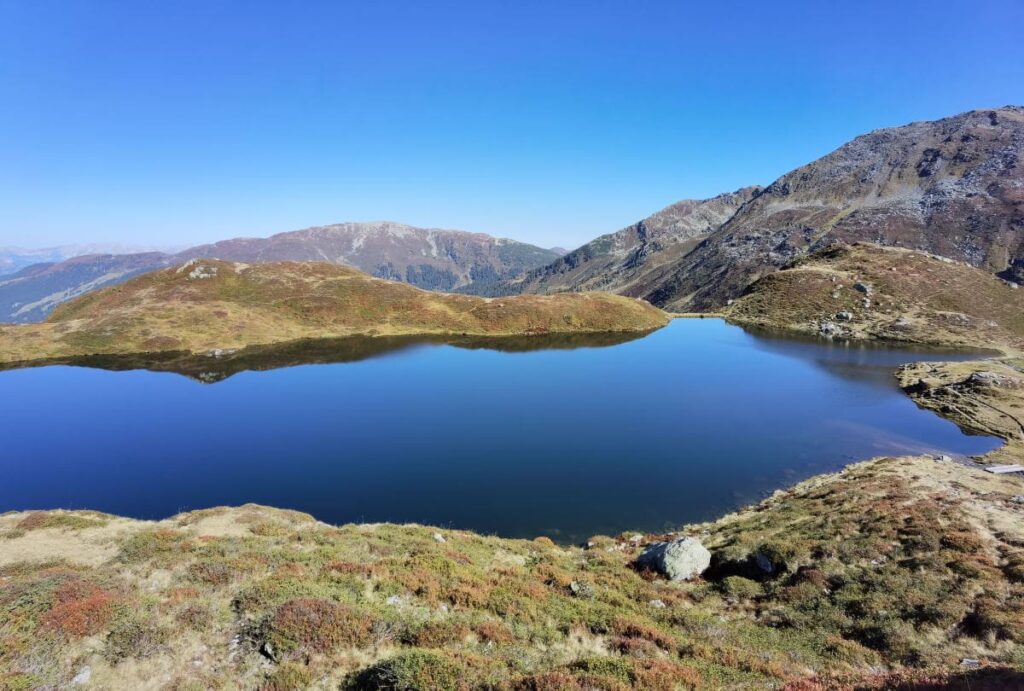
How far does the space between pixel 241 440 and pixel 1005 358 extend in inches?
4584

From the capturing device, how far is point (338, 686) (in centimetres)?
1120

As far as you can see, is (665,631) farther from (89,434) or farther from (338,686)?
(89,434)

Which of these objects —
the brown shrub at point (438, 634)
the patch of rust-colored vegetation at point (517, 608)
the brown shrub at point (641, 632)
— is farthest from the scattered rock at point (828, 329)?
the brown shrub at point (438, 634)

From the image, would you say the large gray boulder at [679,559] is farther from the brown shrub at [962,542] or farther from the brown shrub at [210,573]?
the brown shrub at [210,573]

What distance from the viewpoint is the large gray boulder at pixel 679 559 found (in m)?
22.1

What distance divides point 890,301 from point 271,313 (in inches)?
5874

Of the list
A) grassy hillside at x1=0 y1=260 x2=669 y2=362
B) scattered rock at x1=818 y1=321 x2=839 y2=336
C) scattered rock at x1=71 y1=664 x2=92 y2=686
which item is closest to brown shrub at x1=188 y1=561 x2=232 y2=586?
scattered rock at x1=71 y1=664 x2=92 y2=686

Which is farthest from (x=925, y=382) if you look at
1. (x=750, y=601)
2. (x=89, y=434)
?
(x=89, y=434)

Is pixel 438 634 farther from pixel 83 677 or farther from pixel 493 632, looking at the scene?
pixel 83 677

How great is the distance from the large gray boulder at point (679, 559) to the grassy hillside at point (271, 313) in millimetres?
88655

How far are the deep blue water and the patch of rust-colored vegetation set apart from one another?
661 cm

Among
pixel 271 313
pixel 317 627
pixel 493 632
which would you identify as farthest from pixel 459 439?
pixel 271 313

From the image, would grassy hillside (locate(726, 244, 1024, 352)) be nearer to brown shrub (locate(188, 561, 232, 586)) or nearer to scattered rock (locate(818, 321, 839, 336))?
scattered rock (locate(818, 321, 839, 336))

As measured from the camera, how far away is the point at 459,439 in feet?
141
